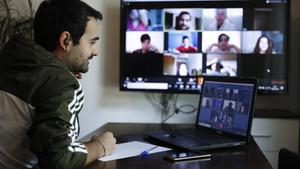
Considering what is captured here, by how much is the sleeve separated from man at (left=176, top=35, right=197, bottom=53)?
156 centimetres

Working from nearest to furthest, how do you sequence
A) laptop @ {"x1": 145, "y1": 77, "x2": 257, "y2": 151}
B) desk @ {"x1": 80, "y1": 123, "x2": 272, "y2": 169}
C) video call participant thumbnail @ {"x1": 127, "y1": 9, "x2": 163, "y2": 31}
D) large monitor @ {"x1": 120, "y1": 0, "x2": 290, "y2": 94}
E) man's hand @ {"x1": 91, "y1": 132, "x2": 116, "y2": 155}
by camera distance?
desk @ {"x1": 80, "y1": 123, "x2": 272, "y2": 169} < man's hand @ {"x1": 91, "y1": 132, "x2": 116, "y2": 155} < laptop @ {"x1": 145, "y1": 77, "x2": 257, "y2": 151} < large monitor @ {"x1": 120, "y1": 0, "x2": 290, "y2": 94} < video call participant thumbnail @ {"x1": 127, "y1": 9, "x2": 163, "y2": 31}

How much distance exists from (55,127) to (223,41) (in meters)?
1.76

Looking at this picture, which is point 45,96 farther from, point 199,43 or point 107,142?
point 199,43

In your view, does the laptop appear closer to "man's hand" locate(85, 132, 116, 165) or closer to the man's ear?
"man's hand" locate(85, 132, 116, 165)

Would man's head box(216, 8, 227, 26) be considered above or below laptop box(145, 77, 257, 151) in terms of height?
above

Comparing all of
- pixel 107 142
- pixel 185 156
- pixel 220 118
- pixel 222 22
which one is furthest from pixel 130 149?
pixel 222 22

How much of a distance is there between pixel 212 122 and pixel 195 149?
13.3 inches

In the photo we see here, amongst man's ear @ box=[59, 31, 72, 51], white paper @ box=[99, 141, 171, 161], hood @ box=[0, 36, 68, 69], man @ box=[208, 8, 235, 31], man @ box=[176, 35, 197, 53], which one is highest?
man @ box=[208, 8, 235, 31]

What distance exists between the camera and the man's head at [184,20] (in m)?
2.75

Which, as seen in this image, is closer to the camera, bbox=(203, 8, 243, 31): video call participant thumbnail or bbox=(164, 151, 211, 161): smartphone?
bbox=(164, 151, 211, 161): smartphone

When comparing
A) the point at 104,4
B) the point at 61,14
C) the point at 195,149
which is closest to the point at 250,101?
the point at 195,149

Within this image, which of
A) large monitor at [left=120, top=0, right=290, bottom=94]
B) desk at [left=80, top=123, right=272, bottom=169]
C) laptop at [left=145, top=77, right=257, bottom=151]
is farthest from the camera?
large monitor at [left=120, top=0, right=290, bottom=94]

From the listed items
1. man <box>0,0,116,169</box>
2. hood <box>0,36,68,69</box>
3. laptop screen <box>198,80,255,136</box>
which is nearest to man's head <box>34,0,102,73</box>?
man <box>0,0,116,169</box>

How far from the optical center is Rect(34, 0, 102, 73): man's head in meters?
1.37
